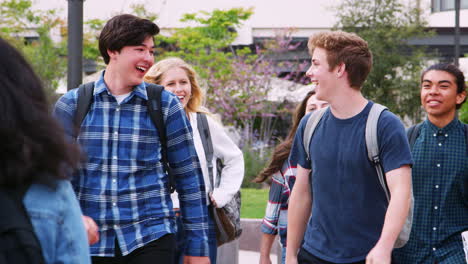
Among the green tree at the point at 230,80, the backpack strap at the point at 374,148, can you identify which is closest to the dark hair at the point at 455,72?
the backpack strap at the point at 374,148

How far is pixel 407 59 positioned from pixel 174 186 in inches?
815

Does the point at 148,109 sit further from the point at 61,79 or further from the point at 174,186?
the point at 61,79

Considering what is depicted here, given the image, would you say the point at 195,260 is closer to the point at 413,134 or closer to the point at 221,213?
the point at 221,213

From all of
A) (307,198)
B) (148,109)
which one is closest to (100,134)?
(148,109)

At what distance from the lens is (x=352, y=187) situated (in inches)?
146

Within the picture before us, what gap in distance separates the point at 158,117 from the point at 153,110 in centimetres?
Answer: 5

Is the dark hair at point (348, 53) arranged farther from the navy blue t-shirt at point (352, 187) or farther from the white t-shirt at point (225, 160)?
the white t-shirt at point (225, 160)

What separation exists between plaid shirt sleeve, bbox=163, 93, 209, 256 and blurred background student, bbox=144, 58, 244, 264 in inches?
44.6

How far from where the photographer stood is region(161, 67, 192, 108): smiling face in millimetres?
5406

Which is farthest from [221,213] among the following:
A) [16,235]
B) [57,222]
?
[16,235]

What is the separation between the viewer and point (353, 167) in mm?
3715

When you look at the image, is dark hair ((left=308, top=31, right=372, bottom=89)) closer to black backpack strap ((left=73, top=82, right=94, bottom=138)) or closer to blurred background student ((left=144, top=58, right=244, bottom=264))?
black backpack strap ((left=73, top=82, right=94, bottom=138))

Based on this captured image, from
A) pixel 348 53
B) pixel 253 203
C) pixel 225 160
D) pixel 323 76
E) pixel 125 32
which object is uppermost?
pixel 125 32

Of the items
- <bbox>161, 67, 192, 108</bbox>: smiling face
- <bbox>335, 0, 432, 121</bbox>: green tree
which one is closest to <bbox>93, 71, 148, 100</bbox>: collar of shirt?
<bbox>161, 67, 192, 108</bbox>: smiling face
